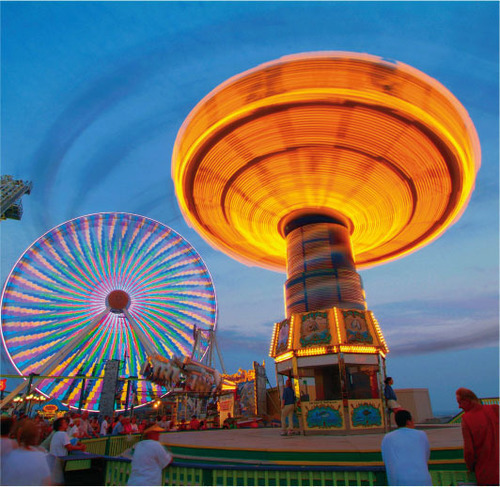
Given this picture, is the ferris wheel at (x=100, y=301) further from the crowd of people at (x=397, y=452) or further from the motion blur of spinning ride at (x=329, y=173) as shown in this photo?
the crowd of people at (x=397, y=452)

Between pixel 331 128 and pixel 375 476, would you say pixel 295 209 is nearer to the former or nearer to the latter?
pixel 331 128

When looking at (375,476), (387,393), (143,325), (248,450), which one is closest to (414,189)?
(387,393)

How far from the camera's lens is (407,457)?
3.54 metres

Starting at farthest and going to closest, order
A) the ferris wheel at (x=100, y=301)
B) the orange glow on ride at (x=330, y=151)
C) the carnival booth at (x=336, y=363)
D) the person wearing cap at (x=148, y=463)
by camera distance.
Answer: the ferris wheel at (x=100, y=301) → the orange glow on ride at (x=330, y=151) → the carnival booth at (x=336, y=363) → the person wearing cap at (x=148, y=463)

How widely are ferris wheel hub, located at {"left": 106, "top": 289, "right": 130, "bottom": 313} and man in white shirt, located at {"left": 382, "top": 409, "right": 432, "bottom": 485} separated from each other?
107 feet

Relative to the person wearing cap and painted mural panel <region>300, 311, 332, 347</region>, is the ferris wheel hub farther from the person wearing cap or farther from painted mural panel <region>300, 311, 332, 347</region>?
the person wearing cap

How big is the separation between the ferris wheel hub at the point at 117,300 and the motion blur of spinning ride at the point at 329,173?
17.1 meters

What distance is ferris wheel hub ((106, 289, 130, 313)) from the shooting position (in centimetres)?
3301

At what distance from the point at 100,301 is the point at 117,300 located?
64.0 inches

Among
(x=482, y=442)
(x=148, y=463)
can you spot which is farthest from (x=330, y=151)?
(x=148, y=463)

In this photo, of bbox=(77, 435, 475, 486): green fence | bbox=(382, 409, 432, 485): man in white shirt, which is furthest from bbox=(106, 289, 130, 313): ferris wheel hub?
bbox=(382, 409, 432, 485): man in white shirt

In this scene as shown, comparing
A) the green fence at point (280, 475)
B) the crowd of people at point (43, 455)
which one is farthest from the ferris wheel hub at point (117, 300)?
the green fence at point (280, 475)

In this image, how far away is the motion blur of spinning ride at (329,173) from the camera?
12.9 metres

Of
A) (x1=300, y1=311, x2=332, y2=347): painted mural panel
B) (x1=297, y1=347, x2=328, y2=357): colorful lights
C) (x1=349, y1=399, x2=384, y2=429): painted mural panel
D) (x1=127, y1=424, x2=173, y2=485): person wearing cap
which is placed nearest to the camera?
(x1=127, y1=424, x2=173, y2=485): person wearing cap
